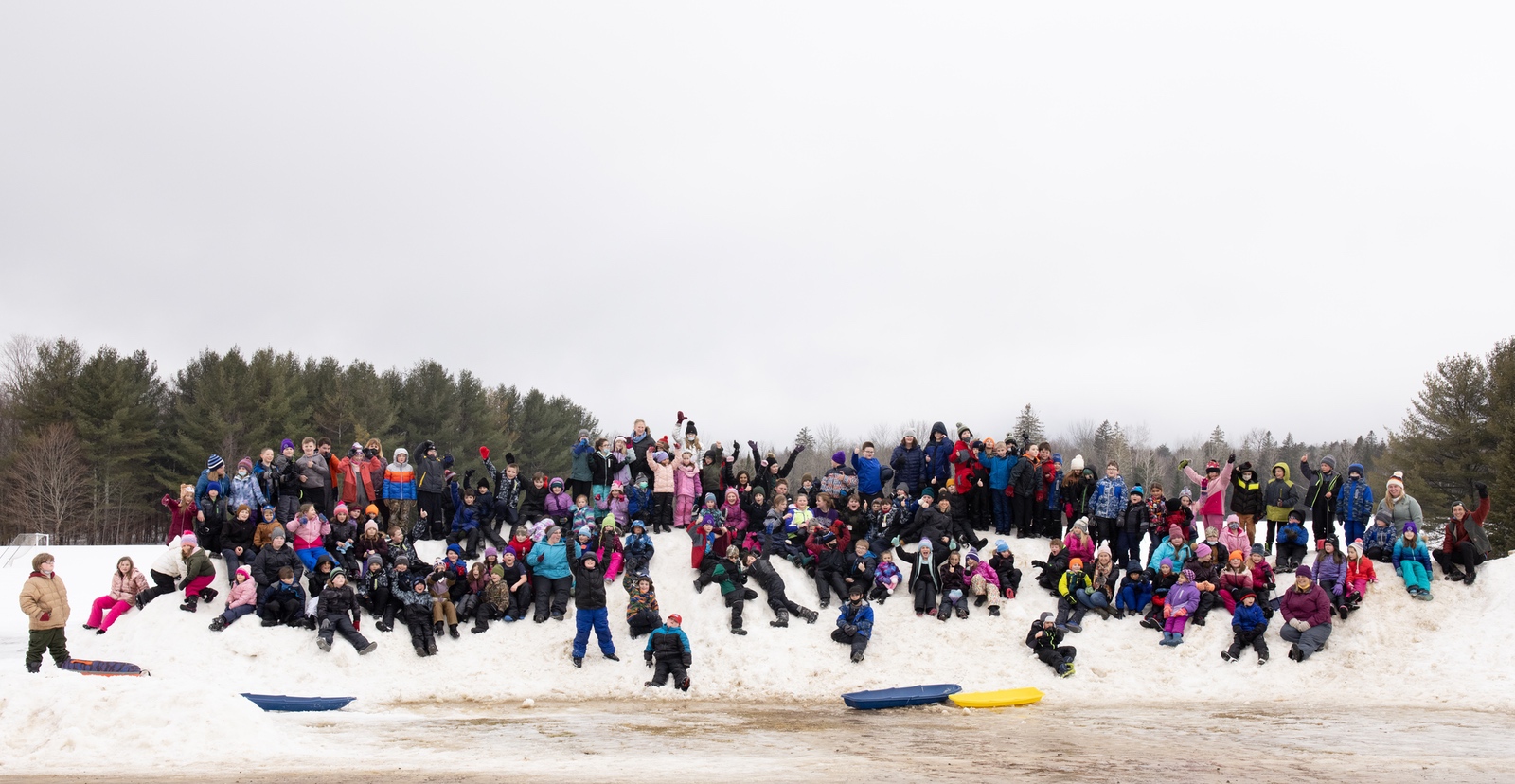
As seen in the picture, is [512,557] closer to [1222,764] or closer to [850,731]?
[850,731]

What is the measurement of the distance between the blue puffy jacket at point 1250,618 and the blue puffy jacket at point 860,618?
5132 millimetres

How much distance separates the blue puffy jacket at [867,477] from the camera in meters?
17.4

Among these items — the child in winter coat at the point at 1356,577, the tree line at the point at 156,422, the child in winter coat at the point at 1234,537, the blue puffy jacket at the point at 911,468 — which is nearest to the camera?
the child in winter coat at the point at 1356,577

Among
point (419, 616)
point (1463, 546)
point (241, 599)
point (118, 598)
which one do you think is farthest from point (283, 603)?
point (1463, 546)

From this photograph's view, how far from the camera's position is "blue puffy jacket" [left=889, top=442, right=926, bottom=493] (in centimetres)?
1712

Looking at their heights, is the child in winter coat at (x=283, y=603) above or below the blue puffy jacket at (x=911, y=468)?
below

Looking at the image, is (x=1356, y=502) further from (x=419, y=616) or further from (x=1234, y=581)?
(x=419, y=616)

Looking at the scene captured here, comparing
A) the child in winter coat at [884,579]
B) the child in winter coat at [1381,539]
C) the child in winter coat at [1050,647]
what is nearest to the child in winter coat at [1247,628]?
the child in winter coat at [1050,647]

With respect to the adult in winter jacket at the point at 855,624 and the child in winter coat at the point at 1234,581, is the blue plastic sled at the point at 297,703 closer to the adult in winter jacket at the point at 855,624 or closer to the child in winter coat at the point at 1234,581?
the adult in winter jacket at the point at 855,624

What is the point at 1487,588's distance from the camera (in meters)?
13.6

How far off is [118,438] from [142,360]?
508cm

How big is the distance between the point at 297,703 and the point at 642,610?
473 cm

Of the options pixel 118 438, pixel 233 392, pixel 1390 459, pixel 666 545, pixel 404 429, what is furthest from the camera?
pixel 404 429

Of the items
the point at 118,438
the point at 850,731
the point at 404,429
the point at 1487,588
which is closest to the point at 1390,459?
the point at 1487,588
